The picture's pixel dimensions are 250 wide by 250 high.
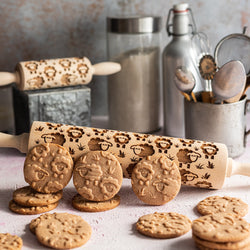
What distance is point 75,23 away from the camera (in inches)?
44.9

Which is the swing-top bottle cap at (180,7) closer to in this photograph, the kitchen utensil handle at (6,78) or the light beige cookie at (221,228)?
the kitchen utensil handle at (6,78)

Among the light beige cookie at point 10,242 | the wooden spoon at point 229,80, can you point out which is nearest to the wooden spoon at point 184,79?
→ the wooden spoon at point 229,80

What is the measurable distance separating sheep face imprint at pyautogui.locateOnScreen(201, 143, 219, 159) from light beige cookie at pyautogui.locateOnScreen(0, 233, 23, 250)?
0.99 feet

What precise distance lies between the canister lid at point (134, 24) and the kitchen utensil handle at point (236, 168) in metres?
0.37

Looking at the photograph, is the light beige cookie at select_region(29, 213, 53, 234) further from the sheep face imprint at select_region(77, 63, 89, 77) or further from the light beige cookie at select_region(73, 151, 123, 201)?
the sheep face imprint at select_region(77, 63, 89, 77)

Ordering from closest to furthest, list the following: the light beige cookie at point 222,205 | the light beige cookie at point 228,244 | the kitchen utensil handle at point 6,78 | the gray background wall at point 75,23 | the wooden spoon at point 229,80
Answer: the light beige cookie at point 228,244 < the light beige cookie at point 222,205 < the wooden spoon at point 229,80 < the kitchen utensil handle at point 6,78 < the gray background wall at point 75,23

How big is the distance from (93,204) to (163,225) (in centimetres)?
12

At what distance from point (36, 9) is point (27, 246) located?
0.65m

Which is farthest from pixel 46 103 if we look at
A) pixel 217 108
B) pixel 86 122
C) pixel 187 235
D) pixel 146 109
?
pixel 187 235

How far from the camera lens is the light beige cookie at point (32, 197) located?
2.33 feet

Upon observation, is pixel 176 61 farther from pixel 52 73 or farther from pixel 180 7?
pixel 52 73

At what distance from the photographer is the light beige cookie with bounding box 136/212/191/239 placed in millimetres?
637

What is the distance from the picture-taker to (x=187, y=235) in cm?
65

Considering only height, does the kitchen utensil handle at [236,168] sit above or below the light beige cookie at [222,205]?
above
